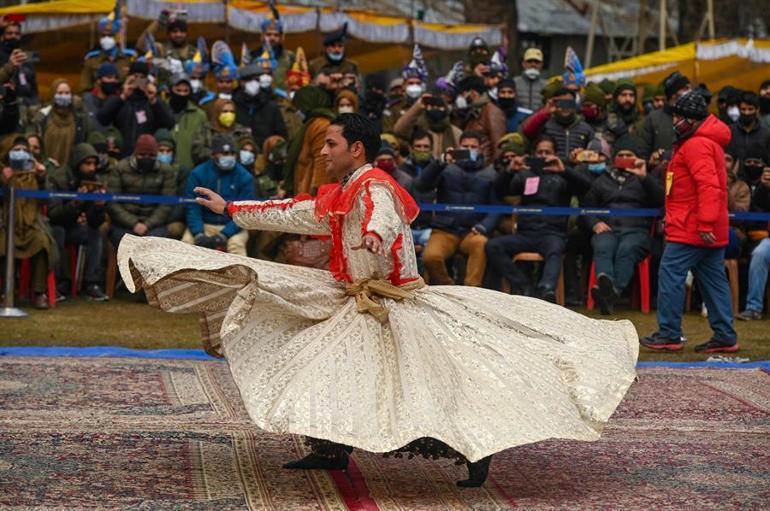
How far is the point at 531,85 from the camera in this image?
15719mm

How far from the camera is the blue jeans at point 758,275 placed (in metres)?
13.0

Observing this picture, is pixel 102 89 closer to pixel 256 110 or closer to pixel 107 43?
pixel 107 43

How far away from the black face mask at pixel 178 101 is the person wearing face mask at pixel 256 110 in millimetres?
489

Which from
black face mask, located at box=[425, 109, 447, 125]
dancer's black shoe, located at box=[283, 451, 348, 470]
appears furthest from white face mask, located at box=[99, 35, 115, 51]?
dancer's black shoe, located at box=[283, 451, 348, 470]

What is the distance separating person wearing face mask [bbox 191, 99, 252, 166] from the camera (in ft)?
45.1

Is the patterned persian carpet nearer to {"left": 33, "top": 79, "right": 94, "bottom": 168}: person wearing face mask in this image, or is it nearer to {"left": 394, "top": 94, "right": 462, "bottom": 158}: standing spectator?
{"left": 33, "top": 79, "right": 94, "bottom": 168}: person wearing face mask

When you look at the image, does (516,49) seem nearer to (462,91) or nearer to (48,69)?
(48,69)

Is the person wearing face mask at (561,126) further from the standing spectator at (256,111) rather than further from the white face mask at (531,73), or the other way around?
the standing spectator at (256,111)

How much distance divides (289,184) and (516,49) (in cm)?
1277

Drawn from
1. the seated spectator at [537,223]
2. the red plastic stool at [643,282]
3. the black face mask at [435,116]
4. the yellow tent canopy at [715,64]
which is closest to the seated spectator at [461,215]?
the seated spectator at [537,223]

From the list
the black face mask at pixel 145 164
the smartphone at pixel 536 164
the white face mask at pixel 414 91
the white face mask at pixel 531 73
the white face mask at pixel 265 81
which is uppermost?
the white face mask at pixel 531 73

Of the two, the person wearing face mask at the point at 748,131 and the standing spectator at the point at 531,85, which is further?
the standing spectator at the point at 531,85

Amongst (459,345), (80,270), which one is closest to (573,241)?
(80,270)

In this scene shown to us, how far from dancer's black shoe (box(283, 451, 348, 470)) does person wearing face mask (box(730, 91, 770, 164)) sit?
8474 millimetres
